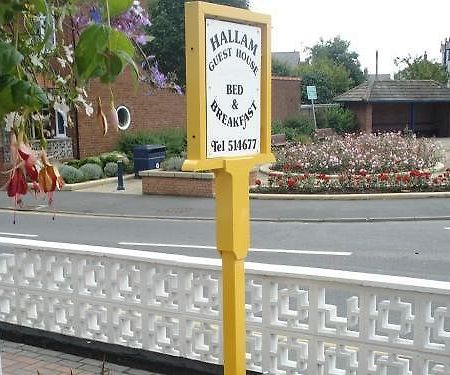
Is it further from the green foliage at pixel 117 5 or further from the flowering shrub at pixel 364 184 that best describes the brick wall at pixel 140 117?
the green foliage at pixel 117 5

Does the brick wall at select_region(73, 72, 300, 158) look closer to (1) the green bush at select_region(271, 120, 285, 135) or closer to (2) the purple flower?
(1) the green bush at select_region(271, 120, 285, 135)

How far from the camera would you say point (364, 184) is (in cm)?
1731

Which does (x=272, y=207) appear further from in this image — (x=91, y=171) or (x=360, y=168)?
(x=91, y=171)

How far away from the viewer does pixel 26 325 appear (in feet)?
17.2

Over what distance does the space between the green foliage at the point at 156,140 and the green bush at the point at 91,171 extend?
2743mm

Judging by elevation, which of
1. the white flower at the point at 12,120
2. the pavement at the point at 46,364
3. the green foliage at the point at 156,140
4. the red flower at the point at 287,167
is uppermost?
the white flower at the point at 12,120

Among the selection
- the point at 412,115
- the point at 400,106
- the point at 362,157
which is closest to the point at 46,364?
the point at 362,157

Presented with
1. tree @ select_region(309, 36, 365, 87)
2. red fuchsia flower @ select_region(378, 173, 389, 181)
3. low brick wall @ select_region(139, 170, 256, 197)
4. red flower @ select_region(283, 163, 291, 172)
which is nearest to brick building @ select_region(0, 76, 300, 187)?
low brick wall @ select_region(139, 170, 256, 197)

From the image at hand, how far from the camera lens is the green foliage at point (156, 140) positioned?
82.3ft

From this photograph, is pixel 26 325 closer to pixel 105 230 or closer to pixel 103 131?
pixel 103 131

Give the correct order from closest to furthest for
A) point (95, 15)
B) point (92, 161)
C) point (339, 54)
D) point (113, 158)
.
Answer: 1. point (95, 15)
2. point (92, 161)
3. point (113, 158)
4. point (339, 54)

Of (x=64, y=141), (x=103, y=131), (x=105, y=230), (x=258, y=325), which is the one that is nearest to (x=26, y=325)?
(x=258, y=325)

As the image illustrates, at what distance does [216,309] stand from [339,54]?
74.6m

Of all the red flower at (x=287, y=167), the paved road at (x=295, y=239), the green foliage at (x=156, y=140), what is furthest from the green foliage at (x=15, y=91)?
the green foliage at (x=156, y=140)
